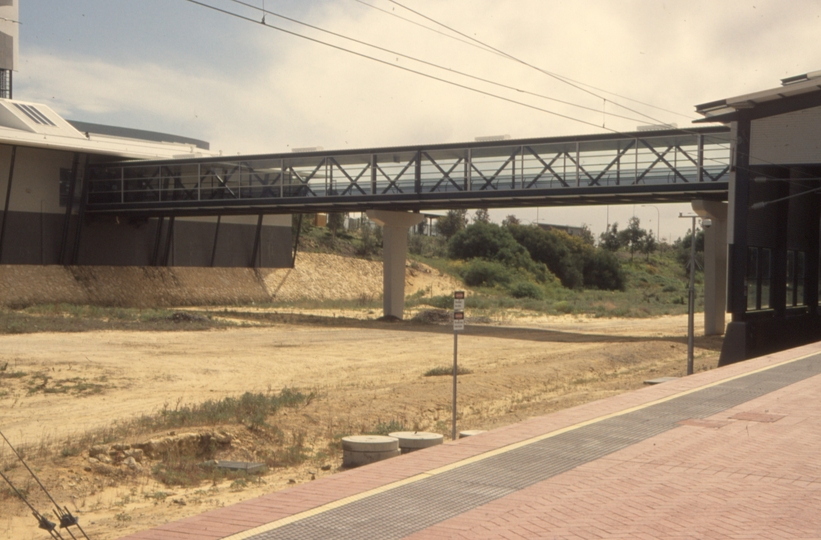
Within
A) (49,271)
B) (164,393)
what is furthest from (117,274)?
(164,393)

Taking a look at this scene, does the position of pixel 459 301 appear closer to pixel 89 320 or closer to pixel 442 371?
pixel 442 371

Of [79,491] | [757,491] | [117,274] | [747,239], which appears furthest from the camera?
[117,274]

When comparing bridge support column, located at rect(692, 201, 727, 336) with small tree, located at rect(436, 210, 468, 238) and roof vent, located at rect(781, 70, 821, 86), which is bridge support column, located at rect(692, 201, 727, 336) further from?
small tree, located at rect(436, 210, 468, 238)

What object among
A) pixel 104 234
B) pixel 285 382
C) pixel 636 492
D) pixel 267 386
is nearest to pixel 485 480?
pixel 636 492

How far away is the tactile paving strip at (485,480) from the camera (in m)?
7.29

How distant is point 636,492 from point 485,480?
61.1 inches

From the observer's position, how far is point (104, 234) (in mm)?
50812

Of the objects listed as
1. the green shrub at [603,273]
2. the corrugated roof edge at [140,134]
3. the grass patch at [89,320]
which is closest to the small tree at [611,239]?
the green shrub at [603,273]

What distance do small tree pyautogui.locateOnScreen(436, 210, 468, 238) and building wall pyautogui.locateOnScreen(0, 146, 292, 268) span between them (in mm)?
56727

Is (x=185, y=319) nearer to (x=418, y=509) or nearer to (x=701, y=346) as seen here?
(x=701, y=346)

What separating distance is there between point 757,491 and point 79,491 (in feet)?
27.1

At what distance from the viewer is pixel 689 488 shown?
8711 mm

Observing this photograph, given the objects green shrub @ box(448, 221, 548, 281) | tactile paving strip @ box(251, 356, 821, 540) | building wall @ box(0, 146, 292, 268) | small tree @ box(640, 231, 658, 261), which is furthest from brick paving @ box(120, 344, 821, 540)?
small tree @ box(640, 231, 658, 261)

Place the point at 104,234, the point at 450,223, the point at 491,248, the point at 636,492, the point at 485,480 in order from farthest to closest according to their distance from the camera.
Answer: the point at 450,223
the point at 491,248
the point at 104,234
the point at 485,480
the point at 636,492
